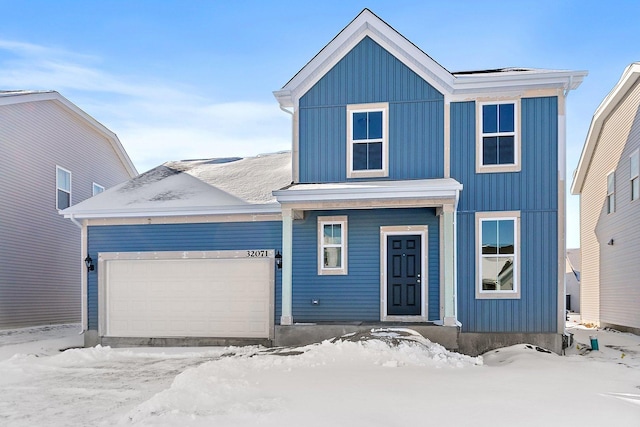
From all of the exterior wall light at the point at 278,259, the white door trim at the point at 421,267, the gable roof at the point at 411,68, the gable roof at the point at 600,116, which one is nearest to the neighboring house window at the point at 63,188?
the exterior wall light at the point at 278,259

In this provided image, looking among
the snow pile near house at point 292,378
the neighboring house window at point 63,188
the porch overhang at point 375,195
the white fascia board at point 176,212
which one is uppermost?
the neighboring house window at point 63,188

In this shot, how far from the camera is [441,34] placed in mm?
13266

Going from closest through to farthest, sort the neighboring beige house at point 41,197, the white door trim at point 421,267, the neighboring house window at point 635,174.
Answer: the white door trim at point 421,267
the neighboring house window at point 635,174
the neighboring beige house at point 41,197

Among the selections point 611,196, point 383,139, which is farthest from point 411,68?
point 611,196

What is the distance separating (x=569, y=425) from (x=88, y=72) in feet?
60.5

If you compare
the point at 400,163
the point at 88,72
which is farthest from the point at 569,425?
the point at 88,72

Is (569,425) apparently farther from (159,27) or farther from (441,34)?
(159,27)

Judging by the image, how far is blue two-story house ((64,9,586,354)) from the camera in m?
11.8

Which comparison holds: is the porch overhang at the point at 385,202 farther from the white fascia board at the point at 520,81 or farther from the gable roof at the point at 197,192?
the white fascia board at the point at 520,81

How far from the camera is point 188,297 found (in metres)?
13.7

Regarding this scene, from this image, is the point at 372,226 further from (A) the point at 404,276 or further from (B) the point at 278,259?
(B) the point at 278,259

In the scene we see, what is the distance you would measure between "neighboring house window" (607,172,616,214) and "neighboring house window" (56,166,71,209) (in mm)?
18793

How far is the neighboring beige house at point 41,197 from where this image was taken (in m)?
16.5

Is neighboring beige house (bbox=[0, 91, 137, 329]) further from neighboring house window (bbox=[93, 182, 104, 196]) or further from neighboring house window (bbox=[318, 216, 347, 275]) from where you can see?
neighboring house window (bbox=[318, 216, 347, 275])
